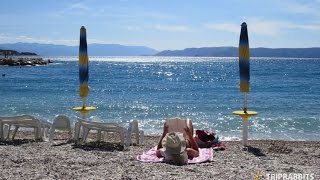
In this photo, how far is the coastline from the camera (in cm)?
622

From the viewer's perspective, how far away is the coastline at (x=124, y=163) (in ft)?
20.4

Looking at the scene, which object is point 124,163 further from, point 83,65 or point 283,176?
point 83,65

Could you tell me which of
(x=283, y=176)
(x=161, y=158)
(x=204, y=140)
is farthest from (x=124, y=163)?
(x=204, y=140)

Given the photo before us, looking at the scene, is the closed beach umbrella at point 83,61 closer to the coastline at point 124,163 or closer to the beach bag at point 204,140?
the coastline at point 124,163

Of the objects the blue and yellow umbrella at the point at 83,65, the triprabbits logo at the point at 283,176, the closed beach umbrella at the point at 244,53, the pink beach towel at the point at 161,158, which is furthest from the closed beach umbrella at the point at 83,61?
the triprabbits logo at the point at 283,176

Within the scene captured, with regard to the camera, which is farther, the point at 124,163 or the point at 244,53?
the point at 244,53

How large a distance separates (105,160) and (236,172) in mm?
2079

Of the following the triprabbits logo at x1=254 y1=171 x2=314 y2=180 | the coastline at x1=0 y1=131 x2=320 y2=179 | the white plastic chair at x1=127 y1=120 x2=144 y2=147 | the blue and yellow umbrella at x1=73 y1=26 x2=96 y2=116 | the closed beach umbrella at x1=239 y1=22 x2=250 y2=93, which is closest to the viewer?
the triprabbits logo at x1=254 y1=171 x2=314 y2=180

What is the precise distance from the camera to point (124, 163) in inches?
275

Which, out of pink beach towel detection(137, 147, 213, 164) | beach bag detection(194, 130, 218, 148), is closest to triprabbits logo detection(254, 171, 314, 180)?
pink beach towel detection(137, 147, 213, 164)

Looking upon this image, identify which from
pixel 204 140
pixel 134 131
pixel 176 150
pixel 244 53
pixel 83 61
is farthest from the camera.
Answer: pixel 83 61

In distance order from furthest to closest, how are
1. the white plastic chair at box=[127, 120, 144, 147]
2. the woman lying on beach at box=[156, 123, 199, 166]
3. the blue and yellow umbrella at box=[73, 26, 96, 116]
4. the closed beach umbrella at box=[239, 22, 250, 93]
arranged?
the blue and yellow umbrella at box=[73, 26, 96, 116], the closed beach umbrella at box=[239, 22, 250, 93], the white plastic chair at box=[127, 120, 144, 147], the woman lying on beach at box=[156, 123, 199, 166]

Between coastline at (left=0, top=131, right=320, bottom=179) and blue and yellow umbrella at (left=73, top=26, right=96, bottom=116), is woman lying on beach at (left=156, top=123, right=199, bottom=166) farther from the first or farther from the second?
blue and yellow umbrella at (left=73, top=26, right=96, bottom=116)

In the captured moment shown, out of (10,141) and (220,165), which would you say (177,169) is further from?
(10,141)
